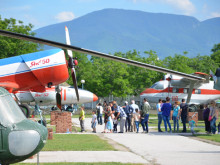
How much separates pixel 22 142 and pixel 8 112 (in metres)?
0.75

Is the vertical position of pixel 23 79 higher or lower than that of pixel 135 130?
higher

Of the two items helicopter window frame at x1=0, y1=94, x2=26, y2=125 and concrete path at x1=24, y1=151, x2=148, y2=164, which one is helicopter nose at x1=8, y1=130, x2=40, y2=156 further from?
concrete path at x1=24, y1=151, x2=148, y2=164

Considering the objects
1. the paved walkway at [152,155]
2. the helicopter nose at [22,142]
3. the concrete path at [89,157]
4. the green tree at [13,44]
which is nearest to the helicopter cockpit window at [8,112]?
the helicopter nose at [22,142]

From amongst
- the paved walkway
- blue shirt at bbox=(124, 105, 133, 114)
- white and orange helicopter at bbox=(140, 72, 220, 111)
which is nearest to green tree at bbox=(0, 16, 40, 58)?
white and orange helicopter at bbox=(140, 72, 220, 111)

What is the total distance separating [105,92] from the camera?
6244 centimetres

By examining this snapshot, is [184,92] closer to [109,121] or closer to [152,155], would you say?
[109,121]

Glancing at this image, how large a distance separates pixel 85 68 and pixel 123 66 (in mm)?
12701

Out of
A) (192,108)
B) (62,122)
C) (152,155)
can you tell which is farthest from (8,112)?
(192,108)

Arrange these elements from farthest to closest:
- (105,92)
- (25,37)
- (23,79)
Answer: (105,92), (23,79), (25,37)

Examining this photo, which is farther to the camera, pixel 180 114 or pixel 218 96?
pixel 218 96

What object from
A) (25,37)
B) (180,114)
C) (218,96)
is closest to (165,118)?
(180,114)

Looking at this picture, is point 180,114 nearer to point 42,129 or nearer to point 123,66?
point 42,129

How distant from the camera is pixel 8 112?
277 inches

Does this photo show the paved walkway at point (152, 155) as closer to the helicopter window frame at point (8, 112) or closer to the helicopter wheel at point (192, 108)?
the helicopter window frame at point (8, 112)
